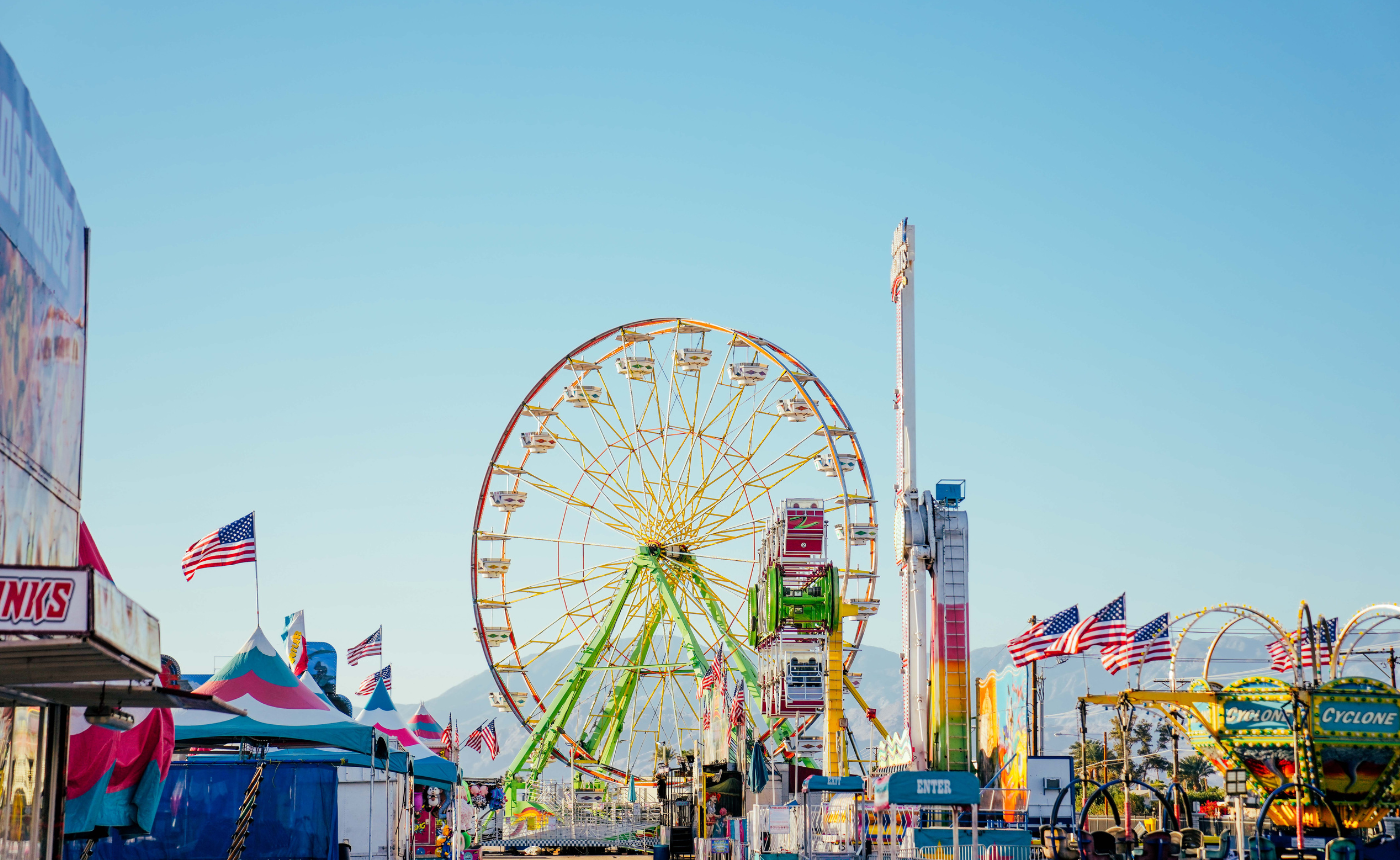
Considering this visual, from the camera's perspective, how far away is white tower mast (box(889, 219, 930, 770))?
38344mm

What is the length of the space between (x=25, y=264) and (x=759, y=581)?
30842 mm

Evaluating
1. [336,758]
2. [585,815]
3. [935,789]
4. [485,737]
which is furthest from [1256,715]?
[585,815]

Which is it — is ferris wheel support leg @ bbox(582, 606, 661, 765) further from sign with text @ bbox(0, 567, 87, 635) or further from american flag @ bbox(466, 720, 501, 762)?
sign with text @ bbox(0, 567, 87, 635)

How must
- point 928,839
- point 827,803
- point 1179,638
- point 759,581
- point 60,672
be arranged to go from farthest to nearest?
point 759,581, point 827,803, point 1179,638, point 928,839, point 60,672

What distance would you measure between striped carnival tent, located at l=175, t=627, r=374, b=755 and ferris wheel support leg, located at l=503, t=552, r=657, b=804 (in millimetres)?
23335

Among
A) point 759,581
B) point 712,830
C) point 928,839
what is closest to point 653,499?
point 759,581

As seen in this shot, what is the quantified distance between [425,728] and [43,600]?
28.8m

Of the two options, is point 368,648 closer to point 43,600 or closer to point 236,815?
point 236,815

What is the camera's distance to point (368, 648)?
37.8m

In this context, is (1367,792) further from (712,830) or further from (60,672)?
(60,672)

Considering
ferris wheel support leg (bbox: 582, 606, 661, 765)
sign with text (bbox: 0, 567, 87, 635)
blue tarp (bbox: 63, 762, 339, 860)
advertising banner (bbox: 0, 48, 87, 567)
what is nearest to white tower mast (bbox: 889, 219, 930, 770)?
ferris wheel support leg (bbox: 582, 606, 661, 765)

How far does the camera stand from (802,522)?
36.0 metres

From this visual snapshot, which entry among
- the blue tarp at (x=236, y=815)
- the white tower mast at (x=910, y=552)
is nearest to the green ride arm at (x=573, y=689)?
the white tower mast at (x=910, y=552)

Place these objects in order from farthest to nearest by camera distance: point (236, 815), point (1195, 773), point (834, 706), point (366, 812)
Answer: point (1195, 773) < point (834, 706) < point (366, 812) < point (236, 815)
